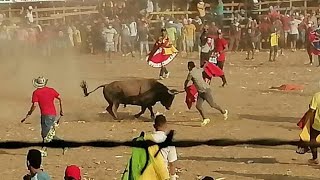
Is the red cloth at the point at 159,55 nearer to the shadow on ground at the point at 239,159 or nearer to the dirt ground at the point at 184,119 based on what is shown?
the dirt ground at the point at 184,119

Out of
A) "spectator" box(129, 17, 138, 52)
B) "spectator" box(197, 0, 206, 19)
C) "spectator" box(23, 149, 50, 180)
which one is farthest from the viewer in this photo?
"spectator" box(197, 0, 206, 19)

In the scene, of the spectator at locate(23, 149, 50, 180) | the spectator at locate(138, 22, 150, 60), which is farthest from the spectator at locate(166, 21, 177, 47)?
the spectator at locate(23, 149, 50, 180)

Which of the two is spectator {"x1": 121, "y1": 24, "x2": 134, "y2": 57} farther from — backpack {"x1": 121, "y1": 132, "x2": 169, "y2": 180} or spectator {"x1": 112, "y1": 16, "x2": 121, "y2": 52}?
backpack {"x1": 121, "y1": 132, "x2": 169, "y2": 180}

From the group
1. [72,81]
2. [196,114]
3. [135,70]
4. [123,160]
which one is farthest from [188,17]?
[123,160]

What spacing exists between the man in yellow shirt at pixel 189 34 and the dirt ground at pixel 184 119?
2341mm

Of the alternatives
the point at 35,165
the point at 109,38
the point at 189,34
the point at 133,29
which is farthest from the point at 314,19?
the point at 35,165

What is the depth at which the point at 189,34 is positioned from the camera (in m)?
30.7

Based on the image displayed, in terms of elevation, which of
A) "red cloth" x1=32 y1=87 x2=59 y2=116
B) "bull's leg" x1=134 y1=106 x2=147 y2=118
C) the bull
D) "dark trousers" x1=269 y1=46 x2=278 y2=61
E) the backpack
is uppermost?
A: the backpack

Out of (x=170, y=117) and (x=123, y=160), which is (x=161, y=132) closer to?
(x=123, y=160)

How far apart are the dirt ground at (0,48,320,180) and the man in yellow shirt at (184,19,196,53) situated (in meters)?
2.34

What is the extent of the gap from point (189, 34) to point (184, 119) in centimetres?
1558

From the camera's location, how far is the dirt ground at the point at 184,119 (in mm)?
10875

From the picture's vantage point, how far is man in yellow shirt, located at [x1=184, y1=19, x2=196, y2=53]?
101 feet

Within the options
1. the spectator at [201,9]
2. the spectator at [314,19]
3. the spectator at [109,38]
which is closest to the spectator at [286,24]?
the spectator at [314,19]
